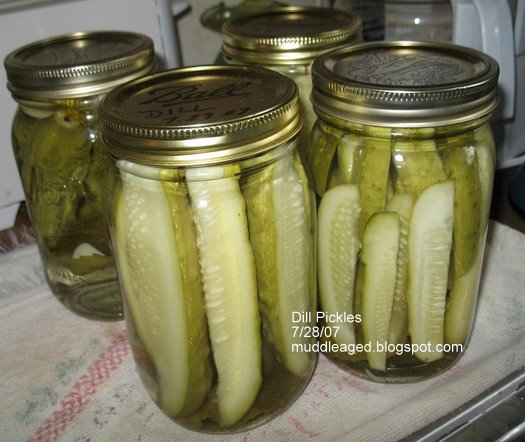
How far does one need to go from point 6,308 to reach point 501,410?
19.2 inches

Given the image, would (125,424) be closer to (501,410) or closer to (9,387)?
(9,387)

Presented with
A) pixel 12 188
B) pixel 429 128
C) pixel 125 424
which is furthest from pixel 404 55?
pixel 12 188

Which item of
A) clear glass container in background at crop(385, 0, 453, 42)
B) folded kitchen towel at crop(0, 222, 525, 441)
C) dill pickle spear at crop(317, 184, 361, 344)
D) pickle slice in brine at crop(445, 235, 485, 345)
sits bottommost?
folded kitchen towel at crop(0, 222, 525, 441)

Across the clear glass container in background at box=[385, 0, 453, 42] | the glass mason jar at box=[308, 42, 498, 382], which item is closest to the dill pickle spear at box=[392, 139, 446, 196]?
the glass mason jar at box=[308, 42, 498, 382]

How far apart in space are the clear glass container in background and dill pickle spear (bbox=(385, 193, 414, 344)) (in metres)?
0.41

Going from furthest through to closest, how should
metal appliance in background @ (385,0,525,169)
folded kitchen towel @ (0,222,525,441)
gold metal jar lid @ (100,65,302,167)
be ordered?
metal appliance in background @ (385,0,525,169)
folded kitchen towel @ (0,222,525,441)
gold metal jar lid @ (100,65,302,167)

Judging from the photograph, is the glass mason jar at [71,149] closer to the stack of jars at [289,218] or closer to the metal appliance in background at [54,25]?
the stack of jars at [289,218]

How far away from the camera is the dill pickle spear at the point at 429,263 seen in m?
0.44

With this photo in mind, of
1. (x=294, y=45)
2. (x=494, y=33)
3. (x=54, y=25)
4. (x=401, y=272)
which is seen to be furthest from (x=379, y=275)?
(x=54, y=25)

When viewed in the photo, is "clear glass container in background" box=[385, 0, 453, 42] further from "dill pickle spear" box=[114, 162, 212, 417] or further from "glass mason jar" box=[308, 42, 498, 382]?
"dill pickle spear" box=[114, 162, 212, 417]

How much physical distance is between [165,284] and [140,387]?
0.51 ft

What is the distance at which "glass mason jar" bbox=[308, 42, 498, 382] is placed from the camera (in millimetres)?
421

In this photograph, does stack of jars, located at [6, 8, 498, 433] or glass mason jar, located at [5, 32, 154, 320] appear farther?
glass mason jar, located at [5, 32, 154, 320]

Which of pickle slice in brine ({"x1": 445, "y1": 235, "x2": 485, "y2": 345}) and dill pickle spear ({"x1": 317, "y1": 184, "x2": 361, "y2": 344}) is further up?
dill pickle spear ({"x1": 317, "y1": 184, "x2": 361, "y2": 344})
